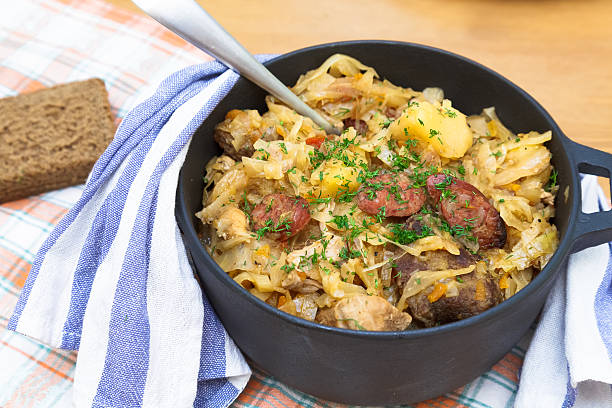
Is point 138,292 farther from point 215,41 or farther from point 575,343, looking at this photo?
point 575,343

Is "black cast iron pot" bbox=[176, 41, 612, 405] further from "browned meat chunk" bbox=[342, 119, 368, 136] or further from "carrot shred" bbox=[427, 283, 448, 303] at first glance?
"browned meat chunk" bbox=[342, 119, 368, 136]

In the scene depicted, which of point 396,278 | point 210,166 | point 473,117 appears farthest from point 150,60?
point 396,278

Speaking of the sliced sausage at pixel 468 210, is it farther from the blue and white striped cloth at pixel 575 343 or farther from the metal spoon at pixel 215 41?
the metal spoon at pixel 215 41

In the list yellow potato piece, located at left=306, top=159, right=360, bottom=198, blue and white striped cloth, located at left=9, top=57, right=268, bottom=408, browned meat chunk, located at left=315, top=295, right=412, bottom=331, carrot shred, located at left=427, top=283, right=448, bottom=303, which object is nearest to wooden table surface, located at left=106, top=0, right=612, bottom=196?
blue and white striped cloth, located at left=9, top=57, right=268, bottom=408

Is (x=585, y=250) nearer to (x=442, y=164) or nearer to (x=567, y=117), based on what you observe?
(x=442, y=164)

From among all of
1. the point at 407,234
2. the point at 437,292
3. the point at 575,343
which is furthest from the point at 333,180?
the point at 575,343
